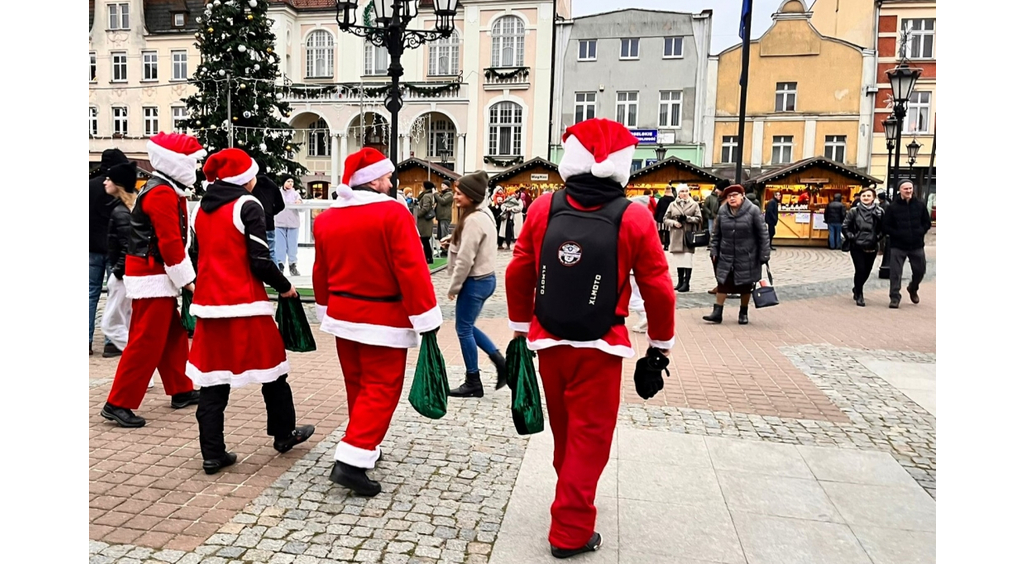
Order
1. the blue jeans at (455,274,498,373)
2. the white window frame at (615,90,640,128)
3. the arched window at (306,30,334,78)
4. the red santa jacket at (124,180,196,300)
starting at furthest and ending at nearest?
the arched window at (306,30,334,78) → the white window frame at (615,90,640,128) → the blue jeans at (455,274,498,373) → the red santa jacket at (124,180,196,300)

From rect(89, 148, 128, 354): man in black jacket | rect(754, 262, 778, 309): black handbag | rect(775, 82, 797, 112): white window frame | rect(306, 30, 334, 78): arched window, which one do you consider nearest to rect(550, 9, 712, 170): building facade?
rect(775, 82, 797, 112): white window frame

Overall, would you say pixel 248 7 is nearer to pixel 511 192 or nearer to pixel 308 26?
pixel 511 192

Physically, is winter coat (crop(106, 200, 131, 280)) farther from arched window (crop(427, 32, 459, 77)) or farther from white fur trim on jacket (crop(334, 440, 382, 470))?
arched window (crop(427, 32, 459, 77))

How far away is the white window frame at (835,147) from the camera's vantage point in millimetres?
37375

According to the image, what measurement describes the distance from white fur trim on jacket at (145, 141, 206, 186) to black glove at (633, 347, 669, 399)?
3.26 m

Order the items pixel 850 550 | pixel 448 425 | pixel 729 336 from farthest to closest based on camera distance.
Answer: pixel 729 336
pixel 448 425
pixel 850 550

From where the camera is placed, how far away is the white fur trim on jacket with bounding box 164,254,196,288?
500cm

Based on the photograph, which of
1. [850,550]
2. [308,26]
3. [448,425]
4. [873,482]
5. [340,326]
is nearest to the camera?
[850,550]

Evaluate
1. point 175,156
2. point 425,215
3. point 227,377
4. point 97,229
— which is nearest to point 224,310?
point 227,377

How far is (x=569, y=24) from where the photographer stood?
39125mm

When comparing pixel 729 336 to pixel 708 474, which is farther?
pixel 729 336

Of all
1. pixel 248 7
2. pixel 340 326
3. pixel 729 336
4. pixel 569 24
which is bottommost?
pixel 729 336

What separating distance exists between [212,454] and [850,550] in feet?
11.3

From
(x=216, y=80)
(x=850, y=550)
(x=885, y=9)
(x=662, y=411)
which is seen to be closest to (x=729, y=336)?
(x=662, y=411)
